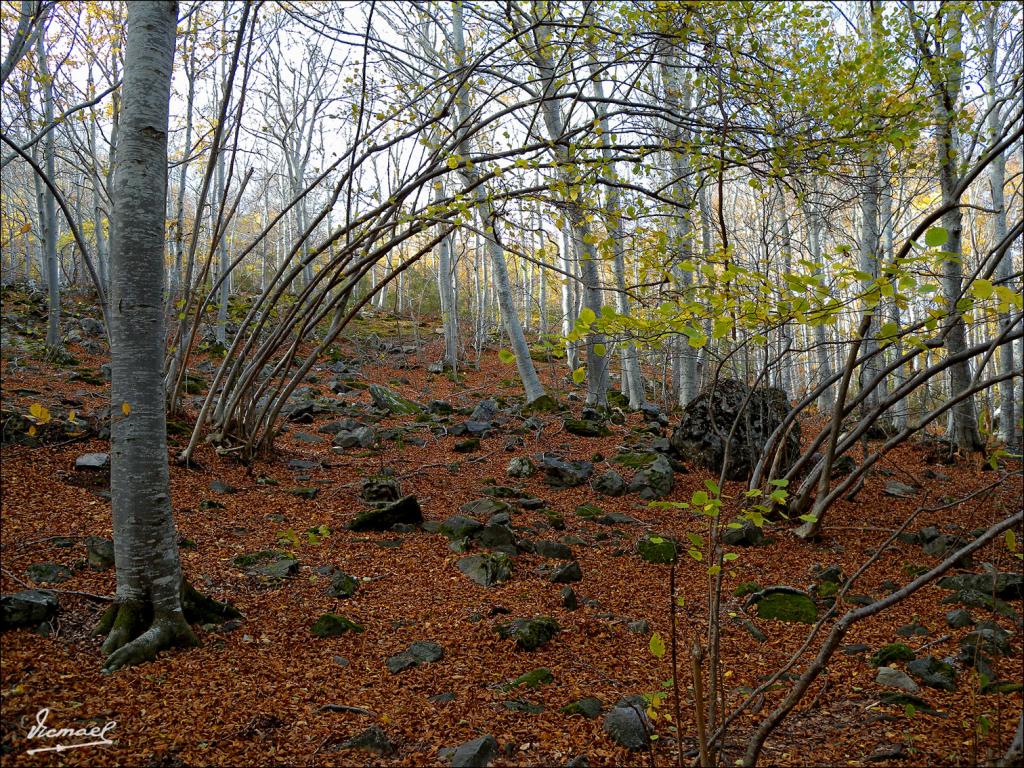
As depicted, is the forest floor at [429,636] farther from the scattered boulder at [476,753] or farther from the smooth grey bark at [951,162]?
the smooth grey bark at [951,162]

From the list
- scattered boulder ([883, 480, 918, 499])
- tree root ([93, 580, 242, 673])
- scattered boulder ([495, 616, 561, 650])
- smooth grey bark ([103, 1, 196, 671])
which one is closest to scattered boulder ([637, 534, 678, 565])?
scattered boulder ([495, 616, 561, 650])

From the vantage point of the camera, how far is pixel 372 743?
247 centimetres

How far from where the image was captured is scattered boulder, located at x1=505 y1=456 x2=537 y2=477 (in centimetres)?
742

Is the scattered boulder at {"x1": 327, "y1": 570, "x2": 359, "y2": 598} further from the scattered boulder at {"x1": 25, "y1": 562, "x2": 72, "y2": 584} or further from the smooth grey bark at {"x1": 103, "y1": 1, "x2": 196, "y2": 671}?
the scattered boulder at {"x1": 25, "y1": 562, "x2": 72, "y2": 584}

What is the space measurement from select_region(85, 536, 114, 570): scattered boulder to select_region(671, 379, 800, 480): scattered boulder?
585 centimetres

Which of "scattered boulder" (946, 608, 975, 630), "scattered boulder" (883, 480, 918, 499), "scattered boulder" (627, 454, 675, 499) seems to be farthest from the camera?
"scattered boulder" (627, 454, 675, 499)

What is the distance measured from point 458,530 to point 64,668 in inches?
122

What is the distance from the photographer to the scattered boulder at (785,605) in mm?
4055

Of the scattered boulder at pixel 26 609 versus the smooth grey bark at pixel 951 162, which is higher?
the smooth grey bark at pixel 951 162

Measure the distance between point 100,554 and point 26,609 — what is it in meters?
0.93

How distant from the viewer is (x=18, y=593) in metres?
2.98

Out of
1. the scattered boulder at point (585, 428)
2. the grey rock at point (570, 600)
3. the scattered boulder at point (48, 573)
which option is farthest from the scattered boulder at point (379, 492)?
the scattered boulder at point (585, 428)

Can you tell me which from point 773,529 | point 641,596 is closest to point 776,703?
point 641,596

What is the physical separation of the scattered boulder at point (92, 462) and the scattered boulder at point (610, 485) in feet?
16.3
